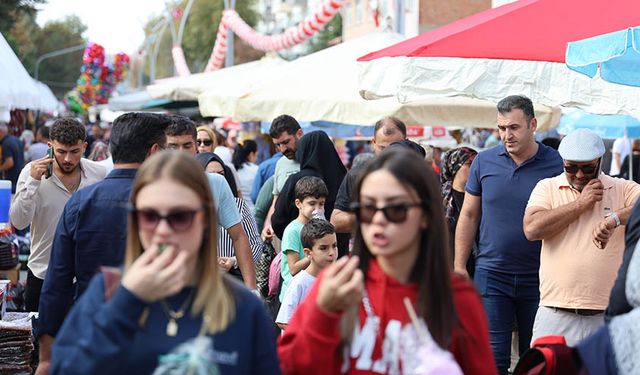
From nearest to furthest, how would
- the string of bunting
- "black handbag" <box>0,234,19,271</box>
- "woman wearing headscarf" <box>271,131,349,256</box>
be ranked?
"woman wearing headscarf" <box>271,131,349,256</box>
"black handbag" <box>0,234,19,271</box>
the string of bunting

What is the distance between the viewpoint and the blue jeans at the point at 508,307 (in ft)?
22.7

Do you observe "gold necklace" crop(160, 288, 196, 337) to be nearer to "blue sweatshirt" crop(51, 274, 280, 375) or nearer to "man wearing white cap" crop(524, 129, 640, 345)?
"blue sweatshirt" crop(51, 274, 280, 375)

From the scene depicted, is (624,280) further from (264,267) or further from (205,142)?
(205,142)

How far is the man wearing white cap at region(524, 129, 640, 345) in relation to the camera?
620 cm

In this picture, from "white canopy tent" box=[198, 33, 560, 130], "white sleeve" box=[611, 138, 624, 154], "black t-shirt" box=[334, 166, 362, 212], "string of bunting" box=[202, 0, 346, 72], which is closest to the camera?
"black t-shirt" box=[334, 166, 362, 212]

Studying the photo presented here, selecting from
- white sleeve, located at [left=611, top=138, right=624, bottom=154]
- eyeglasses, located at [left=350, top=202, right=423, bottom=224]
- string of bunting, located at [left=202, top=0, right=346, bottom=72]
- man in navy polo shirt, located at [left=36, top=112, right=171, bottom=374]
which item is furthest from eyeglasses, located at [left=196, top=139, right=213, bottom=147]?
white sleeve, located at [left=611, top=138, right=624, bottom=154]

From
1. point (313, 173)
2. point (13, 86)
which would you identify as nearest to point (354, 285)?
point (313, 173)

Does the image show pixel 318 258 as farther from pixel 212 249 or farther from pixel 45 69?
pixel 45 69

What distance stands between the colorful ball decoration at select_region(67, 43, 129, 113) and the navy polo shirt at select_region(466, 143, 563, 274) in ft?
152

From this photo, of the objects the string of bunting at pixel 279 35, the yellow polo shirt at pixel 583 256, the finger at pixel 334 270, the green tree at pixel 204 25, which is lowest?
the yellow polo shirt at pixel 583 256

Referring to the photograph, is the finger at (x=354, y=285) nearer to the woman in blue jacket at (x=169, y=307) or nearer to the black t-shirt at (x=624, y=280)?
the woman in blue jacket at (x=169, y=307)

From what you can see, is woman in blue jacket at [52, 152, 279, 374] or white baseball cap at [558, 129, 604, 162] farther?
white baseball cap at [558, 129, 604, 162]

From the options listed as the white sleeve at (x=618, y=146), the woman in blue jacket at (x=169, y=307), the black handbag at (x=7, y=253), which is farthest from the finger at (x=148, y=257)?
the white sleeve at (x=618, y=146)

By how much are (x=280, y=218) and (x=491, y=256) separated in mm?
2218
